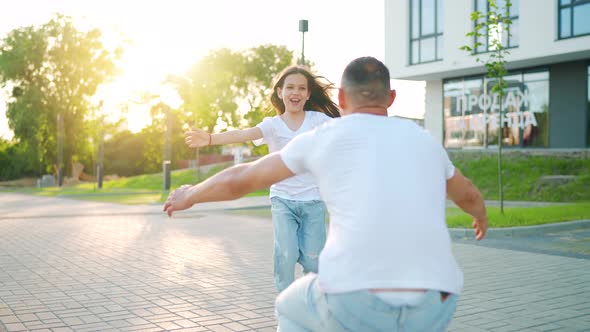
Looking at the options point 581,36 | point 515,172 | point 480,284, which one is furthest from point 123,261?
point 581,36

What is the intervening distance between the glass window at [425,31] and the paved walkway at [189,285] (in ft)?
66.6

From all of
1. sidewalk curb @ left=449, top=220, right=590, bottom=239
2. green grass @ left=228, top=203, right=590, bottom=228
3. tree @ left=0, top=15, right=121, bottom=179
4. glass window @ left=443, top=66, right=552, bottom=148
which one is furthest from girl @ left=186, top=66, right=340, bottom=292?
tree @ left=0, top=15, right=121, bottom=179

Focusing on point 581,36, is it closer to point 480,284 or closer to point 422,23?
point 422,23

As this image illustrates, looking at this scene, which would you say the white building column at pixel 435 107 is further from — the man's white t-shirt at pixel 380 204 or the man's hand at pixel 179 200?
the man's white t-shirt at pixel 380 204

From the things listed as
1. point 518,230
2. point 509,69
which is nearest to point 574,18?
point 509,69

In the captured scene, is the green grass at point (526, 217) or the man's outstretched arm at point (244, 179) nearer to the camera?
the man's outstretched arm at point (244, 179)

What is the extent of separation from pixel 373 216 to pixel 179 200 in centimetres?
81

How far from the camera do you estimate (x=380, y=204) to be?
213cm

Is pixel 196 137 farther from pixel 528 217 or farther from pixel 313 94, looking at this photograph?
pixel 528 217

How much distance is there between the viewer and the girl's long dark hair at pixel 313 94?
16.5ft

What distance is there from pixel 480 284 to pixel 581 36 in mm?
19946

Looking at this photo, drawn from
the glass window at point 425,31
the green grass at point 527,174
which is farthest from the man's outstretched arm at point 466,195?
the glass window at point 425,31

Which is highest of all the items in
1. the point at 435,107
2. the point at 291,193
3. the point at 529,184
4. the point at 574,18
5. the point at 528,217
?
the point at 574,18

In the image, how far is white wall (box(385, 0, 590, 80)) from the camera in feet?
82.2
